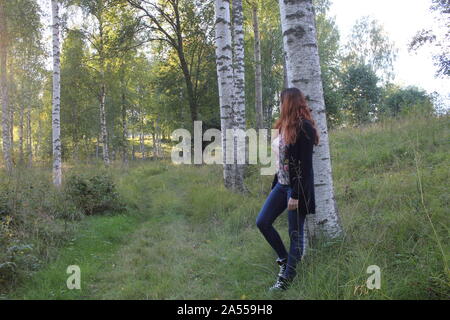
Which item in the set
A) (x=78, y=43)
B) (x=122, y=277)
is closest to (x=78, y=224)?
(x=122, y=277)

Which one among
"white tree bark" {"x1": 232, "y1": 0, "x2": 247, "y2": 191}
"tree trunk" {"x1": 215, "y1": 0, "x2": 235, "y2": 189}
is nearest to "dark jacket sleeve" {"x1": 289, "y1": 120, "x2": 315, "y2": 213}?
"white tree bark" {"x1": 232, "y1": 0, "x2": 247, "y2": 191}

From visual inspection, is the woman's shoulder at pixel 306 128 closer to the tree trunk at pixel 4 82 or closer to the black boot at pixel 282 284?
the black boot at pixel 282 284

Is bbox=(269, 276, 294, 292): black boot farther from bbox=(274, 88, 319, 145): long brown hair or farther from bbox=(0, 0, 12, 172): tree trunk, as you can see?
bbox=(0, 0, 12, 172): tree trunk

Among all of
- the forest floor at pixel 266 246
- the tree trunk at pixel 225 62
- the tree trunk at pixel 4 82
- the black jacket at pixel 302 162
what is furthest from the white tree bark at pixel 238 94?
the tree trunk at pixel 4 82

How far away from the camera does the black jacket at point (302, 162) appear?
3195 mm

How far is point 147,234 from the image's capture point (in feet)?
20.6

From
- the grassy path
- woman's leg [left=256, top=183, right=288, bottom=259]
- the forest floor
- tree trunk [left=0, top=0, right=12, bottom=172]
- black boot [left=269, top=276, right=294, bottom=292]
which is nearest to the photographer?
the forest floor

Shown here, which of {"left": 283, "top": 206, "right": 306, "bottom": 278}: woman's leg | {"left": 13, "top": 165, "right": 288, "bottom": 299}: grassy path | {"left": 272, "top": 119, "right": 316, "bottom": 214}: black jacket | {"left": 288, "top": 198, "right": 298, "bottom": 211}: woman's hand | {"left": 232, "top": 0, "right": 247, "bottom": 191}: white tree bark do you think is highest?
{"left": 232, "top": 0, "right": 247, "bottom": 191}: white tree bark

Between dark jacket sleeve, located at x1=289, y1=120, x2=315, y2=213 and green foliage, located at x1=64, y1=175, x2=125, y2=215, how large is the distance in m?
5.72

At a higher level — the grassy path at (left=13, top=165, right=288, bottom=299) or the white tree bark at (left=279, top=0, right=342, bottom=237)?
the white tree bark at (left=279, top=0, right=342, bottom=237)

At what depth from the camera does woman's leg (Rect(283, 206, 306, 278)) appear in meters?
3.23

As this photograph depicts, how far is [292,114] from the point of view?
10.8 ft

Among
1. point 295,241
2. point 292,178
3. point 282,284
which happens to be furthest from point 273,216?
point 282,284
